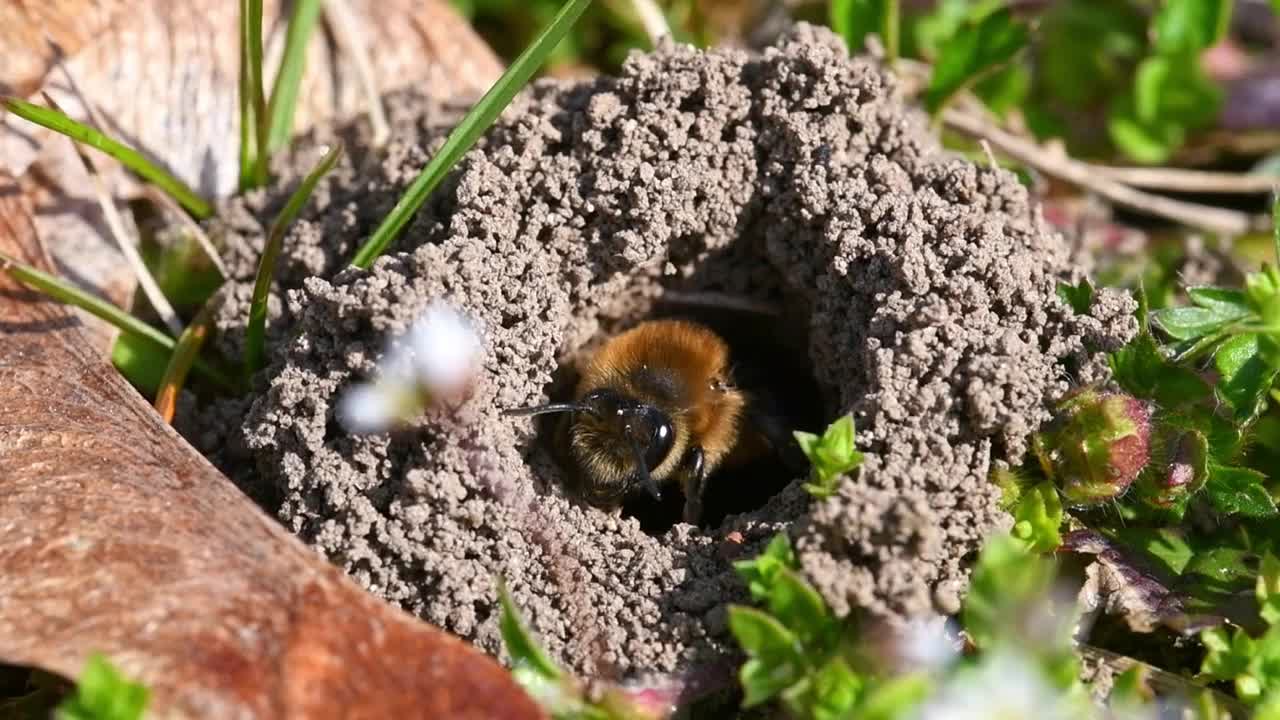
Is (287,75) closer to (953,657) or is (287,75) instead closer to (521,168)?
(521,168)

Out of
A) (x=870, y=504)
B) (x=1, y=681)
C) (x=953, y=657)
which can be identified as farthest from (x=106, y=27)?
(x=953, y=657)

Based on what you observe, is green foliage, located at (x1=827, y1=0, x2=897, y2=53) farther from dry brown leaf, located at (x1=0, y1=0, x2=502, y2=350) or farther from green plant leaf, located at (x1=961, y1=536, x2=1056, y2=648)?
green plant leaf, located at (x1=961, y1=536, x2=1056, y2=648)

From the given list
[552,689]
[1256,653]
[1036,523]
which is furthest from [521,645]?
[1256,653]

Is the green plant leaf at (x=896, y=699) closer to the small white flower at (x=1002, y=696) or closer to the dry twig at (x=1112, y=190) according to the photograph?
the small white flower at (x=1002, y=696)

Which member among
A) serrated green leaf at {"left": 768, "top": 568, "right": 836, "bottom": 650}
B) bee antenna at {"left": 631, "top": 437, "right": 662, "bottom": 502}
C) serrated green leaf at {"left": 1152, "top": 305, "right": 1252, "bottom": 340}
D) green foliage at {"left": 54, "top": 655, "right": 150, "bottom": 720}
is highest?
serrated green leaf at {"left": 1152, "top": 305, "right": 1252, "bottom": 340}

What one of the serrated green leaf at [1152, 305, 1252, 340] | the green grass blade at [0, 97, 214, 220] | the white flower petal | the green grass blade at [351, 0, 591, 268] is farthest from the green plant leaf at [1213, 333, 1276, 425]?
the green grass blade at [0, 97, 214, 220]
